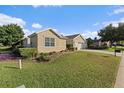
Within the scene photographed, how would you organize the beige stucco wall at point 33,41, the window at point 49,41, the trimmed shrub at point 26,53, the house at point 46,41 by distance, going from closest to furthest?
the trimmed shrub at point 26,53 < the house at point 46,41 < the beige stucco wall at point 33,41 < the window at point 49,41

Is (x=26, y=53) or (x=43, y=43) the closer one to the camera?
(x=26, y=53)

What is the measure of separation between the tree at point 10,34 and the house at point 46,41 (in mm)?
18955

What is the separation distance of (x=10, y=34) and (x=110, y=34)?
2241cm

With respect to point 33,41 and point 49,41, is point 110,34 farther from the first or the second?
point 33,41

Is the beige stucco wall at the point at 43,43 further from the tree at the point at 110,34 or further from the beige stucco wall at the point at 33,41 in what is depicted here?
the tree at the point at 110,34

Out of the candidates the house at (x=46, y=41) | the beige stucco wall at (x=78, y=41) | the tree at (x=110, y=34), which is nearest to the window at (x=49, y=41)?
the house at (x=46, y=41)

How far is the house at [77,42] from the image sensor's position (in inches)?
1273

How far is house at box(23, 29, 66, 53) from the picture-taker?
20.5m

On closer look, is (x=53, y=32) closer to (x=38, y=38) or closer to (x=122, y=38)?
(x=38, y=38)

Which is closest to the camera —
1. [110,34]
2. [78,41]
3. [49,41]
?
[49,41]

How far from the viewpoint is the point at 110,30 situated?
36.4m

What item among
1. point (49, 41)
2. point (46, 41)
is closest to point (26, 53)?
point (46, 41)

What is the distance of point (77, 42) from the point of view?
33.3m
